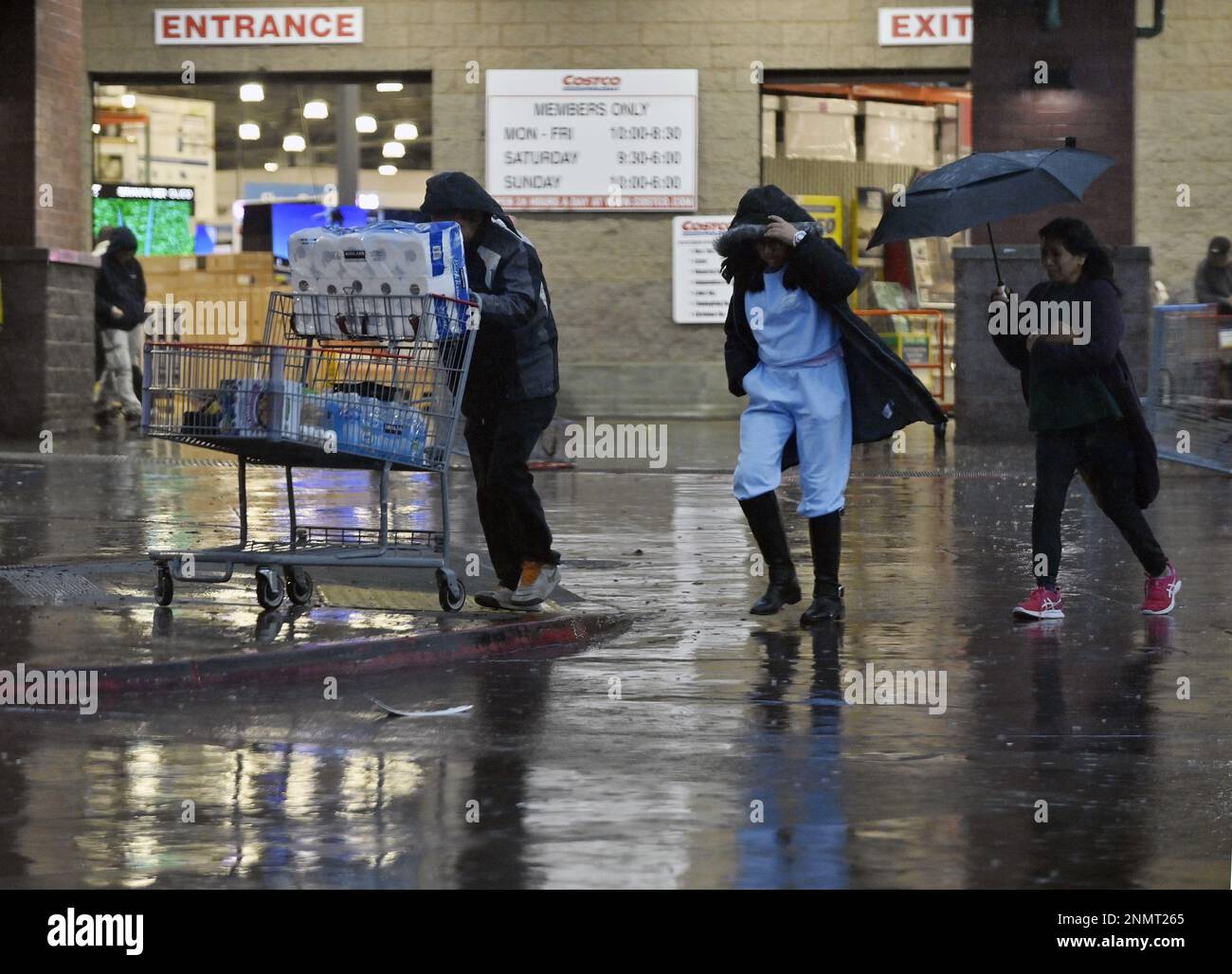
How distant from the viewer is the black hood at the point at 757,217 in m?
9.17

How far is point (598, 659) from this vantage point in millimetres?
8430

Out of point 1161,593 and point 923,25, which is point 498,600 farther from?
point 923,25

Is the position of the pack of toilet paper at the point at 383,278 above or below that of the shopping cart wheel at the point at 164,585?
above

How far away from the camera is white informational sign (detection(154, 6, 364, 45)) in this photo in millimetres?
25922

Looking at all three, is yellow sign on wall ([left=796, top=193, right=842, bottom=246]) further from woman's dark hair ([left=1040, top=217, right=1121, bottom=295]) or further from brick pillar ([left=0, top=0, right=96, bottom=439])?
woman's dark hair ([left=1040, top=217, right=1121, bottom=295])

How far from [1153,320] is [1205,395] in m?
0.96

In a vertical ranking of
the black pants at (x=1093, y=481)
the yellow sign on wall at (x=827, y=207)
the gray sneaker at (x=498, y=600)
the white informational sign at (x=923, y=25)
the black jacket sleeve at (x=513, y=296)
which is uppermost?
the white informational sign at (x=923, y=25)

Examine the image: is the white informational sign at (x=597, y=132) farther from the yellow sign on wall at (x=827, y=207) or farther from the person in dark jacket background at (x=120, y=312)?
the person in dark jacket background at (x=120, y=312)

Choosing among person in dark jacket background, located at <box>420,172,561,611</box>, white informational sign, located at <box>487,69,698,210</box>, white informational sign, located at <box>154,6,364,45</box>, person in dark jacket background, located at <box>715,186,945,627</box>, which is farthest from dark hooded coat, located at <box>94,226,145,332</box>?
person in dark jacket background, located at <box>715,186,945,627</box>

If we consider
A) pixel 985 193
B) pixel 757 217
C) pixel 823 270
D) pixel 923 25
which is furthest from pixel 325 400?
pixel 923 25

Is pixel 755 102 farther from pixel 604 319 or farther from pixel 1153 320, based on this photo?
pixel 1153 320

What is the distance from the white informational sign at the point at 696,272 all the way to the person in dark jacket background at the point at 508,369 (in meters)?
16.7

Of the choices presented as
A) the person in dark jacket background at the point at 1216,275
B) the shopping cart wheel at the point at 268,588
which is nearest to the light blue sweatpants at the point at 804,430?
the shopping cart wheel at the point at 268,588

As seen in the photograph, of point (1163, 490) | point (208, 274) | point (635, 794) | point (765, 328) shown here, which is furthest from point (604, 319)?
point (635, 794)
